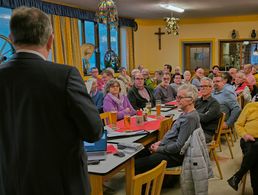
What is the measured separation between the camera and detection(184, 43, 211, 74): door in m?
10.4

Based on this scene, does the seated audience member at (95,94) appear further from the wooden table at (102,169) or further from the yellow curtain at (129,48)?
the yellow curtain at (129,48)

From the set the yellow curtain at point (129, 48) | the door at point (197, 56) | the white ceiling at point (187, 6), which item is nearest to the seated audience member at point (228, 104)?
the white ceiling at point (187, 6)

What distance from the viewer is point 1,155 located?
47.5 inches

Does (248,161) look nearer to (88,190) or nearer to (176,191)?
(176,191)

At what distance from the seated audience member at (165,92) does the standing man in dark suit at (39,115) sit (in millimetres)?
4095

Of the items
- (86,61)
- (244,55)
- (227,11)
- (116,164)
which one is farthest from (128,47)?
(116,164)

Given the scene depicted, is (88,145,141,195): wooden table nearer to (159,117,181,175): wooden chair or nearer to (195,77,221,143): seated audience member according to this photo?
(159,117,181,175): wooden chair

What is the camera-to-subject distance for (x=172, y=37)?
1039cm

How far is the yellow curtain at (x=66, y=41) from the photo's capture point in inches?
259

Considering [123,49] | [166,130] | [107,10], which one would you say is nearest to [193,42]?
[123,49]

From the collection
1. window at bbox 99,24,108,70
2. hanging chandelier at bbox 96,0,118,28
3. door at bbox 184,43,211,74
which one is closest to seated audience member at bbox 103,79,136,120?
hanging chandelier at bbox 96,0,118,28

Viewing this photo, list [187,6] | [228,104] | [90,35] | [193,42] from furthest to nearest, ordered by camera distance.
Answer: [193,42] → [90,35] → [187,6] → [228,104]

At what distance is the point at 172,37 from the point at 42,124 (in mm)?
9687

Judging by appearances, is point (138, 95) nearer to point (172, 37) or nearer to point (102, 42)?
point (102, 42)
